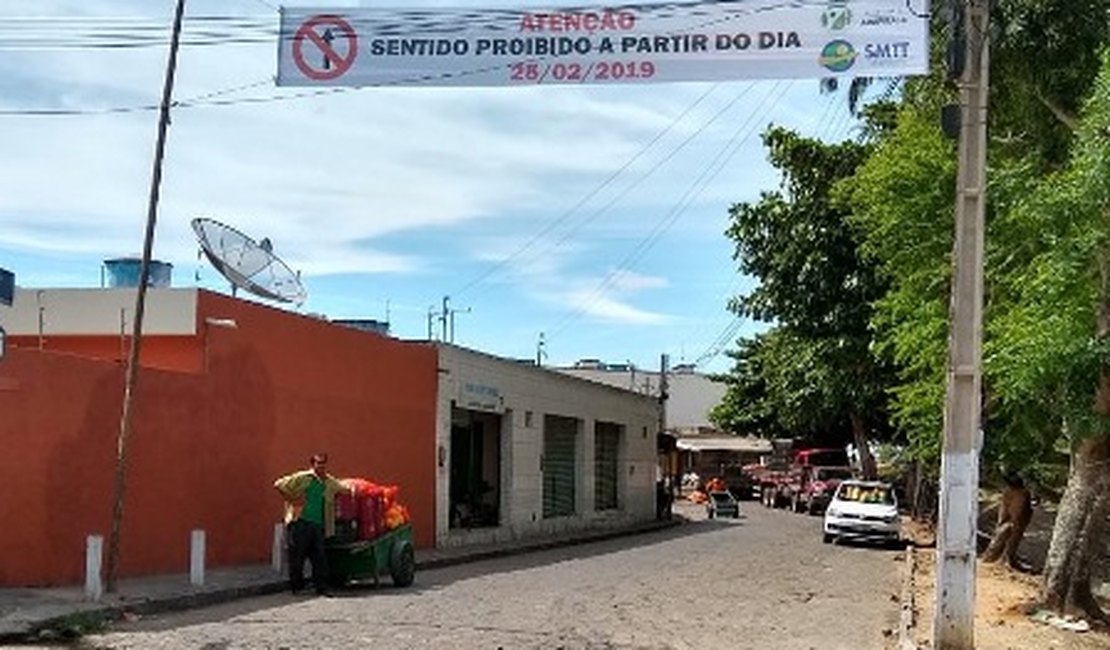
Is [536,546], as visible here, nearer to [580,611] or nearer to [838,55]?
[580,611]

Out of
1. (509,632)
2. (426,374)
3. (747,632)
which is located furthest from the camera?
(426,374)

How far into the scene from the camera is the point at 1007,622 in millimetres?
17938

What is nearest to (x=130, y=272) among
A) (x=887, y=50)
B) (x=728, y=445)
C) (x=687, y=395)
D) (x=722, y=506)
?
(x=887, y=50)

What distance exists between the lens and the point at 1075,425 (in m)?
17.3

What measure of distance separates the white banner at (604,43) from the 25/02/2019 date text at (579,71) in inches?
0.4

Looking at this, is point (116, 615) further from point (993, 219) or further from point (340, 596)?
point (993, 219)

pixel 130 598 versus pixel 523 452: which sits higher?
pixel 523 452

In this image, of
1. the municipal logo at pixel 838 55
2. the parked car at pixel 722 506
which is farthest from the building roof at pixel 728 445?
the municipal logo at pixel 838 55

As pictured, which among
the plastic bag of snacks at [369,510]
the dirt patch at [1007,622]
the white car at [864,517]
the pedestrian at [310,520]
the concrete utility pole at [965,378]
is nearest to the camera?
the concrete utility pole at [965,378]

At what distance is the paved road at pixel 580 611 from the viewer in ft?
42.5

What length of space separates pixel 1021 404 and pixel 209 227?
40.5 ft

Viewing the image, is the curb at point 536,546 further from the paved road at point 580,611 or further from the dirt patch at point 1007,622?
the dirt patch at point 1007,622

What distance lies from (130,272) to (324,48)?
7.45 meters

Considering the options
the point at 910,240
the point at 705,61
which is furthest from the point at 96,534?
the point at 910,240
